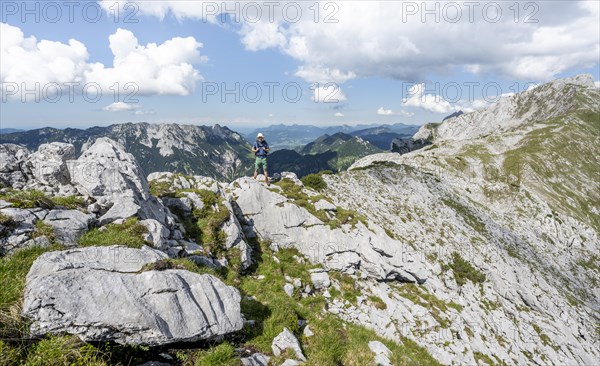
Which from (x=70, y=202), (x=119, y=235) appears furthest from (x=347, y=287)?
(x=70, y=202)

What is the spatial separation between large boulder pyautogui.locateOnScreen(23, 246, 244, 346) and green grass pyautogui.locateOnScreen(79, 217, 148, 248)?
1.14 meters

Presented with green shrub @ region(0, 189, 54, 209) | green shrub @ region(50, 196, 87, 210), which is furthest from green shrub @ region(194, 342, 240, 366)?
green shrub @ region(50, 196, 87, 210)

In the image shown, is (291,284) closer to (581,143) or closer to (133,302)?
(133,302)

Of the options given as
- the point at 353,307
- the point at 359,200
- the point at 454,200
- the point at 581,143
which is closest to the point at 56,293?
the point at 353,307

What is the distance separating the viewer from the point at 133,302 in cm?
820

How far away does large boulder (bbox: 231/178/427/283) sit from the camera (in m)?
25.0

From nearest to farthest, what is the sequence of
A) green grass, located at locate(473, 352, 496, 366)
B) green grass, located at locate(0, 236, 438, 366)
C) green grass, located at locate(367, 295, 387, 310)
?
1. green grass, located at locate(0, 236, 438, 366)
2. green grass, located at locate(367, 295, 387, 310)
3. green grass, located at locate(473, 352, 496, 366)

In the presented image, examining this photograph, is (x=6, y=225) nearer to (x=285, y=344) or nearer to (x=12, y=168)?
(x=12, y=168)

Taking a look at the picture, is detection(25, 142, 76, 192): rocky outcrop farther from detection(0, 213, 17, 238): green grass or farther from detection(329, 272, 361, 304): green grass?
detection(329, 272, 361, 304): green grass

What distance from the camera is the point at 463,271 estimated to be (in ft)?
110

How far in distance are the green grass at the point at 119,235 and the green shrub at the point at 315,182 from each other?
86.7ft

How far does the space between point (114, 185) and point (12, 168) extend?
6.86m

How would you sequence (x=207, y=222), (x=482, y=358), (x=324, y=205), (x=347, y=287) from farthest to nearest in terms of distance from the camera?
(x=324, y=205) < (x=482, y=358) < (x=347, y=287) < (x=207, y=222)

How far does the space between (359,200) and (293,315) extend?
91.1 feet
